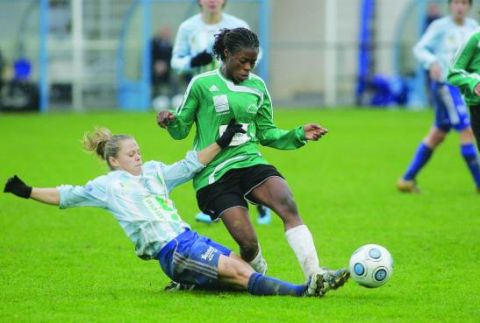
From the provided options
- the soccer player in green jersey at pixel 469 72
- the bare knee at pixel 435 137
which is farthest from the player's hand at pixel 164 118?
the bare knee at pixel 435 137

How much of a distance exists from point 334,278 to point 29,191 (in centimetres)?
197

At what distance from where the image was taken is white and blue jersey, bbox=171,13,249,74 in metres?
11.2

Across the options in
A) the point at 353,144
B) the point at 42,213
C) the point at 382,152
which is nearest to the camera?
the point at 42,213

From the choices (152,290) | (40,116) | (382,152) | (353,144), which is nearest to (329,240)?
(152,290)

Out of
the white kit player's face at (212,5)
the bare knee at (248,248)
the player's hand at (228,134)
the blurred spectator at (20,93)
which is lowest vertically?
the blurred spectator at (20,93)

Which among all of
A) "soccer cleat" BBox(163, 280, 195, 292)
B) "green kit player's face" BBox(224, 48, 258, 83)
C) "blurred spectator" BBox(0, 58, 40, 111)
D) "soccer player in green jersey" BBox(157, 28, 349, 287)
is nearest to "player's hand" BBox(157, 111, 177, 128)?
"soccer player in green jersey" BBox(157, 28, 349, 287)

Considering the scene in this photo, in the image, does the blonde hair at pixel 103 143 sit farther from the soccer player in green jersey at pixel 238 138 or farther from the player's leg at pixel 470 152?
the player's leg at pixel 470 152

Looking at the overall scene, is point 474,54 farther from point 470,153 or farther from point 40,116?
point 40,116

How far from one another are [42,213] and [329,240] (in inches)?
141

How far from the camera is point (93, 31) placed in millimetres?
30234

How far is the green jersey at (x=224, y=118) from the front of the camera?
7703 mm

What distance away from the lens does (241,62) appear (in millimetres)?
7617

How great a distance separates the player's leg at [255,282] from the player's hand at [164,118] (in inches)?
38.1

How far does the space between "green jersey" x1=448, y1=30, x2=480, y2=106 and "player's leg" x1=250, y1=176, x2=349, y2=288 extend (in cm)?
231
